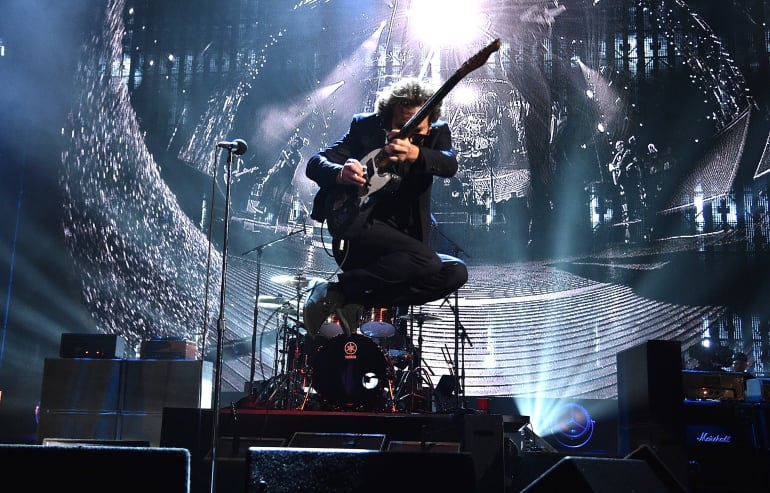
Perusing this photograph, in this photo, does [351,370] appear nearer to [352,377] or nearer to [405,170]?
[352,377]

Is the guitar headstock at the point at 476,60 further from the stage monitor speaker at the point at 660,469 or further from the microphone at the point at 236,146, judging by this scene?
the microphone at the point at 236,146

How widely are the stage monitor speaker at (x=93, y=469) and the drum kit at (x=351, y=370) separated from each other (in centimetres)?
461

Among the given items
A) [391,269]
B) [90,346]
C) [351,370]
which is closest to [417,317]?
[351,370]

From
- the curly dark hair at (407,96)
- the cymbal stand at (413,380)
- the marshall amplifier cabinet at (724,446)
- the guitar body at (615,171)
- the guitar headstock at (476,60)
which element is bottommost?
the marshall amplifier cabinet at (724,446)

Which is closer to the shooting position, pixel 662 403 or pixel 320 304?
pixel 320 304

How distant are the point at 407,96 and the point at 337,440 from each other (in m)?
3.32

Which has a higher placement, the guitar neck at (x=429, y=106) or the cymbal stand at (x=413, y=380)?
the guitar neck at (x=429, y=106)

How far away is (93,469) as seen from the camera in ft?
7.02

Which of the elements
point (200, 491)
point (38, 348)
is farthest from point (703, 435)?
point (38, 348)

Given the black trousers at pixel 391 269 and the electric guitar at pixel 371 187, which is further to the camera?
the black trousers at pixel 391 269

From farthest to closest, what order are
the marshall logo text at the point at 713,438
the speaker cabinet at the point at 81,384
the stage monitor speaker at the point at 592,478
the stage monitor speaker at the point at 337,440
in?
the speaker cabinet at the point at 81,384 → the marshall logo text at the point at 713,438 → the stage monitor speaker at the point at 337,440 → the stage monitor speaker at the point at 592,478

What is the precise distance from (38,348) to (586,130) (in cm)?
903

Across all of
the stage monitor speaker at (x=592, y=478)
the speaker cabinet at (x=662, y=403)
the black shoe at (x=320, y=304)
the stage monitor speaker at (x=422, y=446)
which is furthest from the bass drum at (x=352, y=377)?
the stage monitor speaker at (x=592, y=478)

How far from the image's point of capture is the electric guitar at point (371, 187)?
9.98 feet
